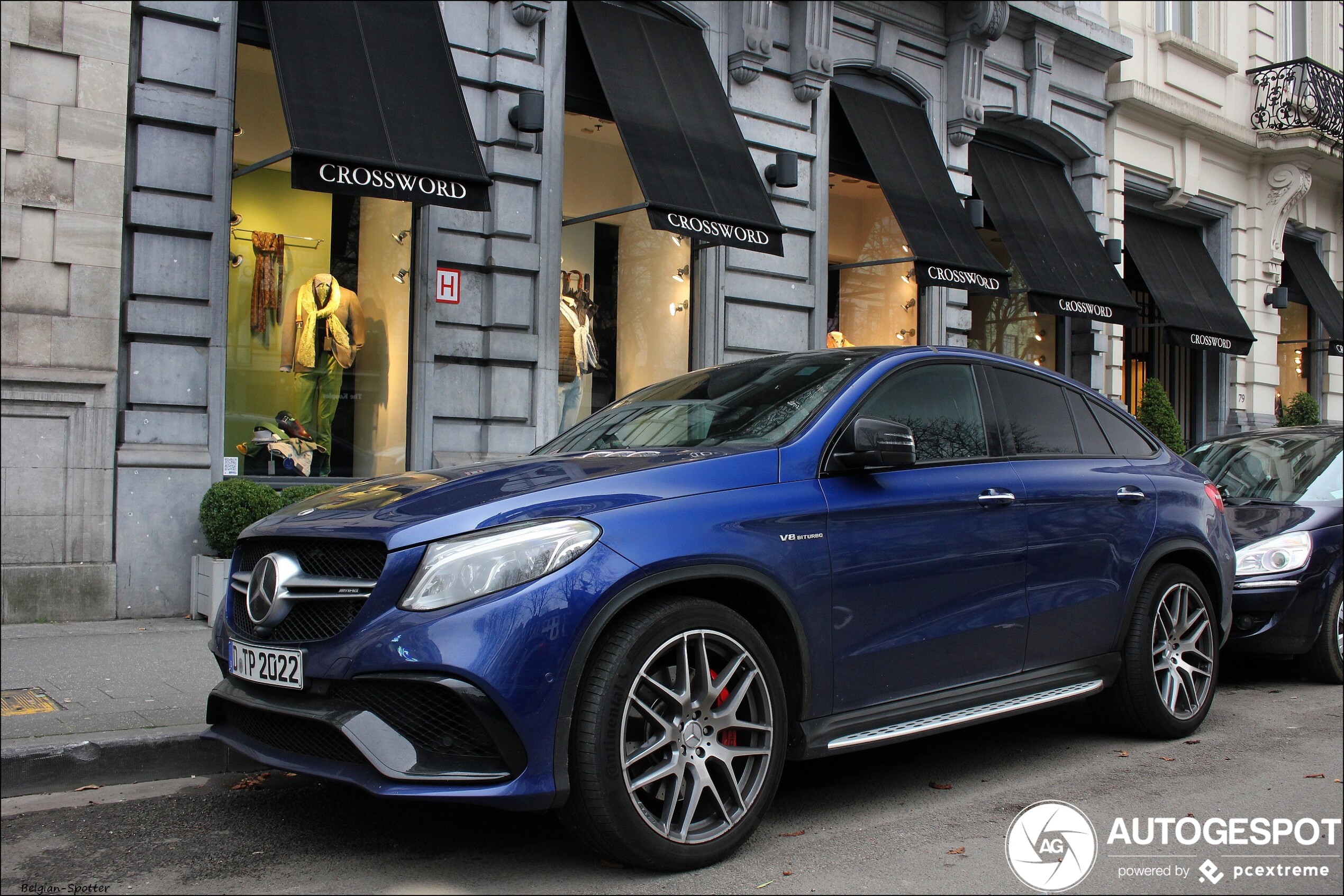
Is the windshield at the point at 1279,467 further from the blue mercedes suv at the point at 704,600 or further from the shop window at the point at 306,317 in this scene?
the shop window at the point at 306,317

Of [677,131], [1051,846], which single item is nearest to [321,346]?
[677,131]

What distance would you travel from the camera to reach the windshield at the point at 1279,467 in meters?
7.79

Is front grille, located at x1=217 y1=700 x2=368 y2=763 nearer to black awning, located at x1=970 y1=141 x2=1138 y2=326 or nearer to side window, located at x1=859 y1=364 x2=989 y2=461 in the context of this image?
side window, located at x1=859 y1=364 x2=989 y2=461

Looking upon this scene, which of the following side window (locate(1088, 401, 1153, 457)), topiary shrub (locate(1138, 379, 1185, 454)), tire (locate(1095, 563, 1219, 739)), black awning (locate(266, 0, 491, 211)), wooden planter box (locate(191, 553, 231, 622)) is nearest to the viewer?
tire (locate(1095, 563, 1219, 739))

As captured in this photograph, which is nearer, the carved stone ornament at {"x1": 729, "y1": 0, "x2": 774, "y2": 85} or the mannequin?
the mannequin

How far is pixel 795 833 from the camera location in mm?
4184

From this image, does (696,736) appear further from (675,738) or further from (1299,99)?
(1299,99)

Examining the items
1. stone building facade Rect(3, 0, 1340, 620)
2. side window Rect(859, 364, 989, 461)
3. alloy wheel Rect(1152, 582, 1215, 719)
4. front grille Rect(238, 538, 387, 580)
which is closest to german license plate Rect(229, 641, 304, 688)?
front grille Rect(238, 538, 387, 580)

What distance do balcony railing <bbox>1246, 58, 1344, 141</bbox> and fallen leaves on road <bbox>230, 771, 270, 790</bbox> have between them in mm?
21167

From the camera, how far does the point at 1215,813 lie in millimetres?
4418

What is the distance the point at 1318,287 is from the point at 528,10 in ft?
60.2

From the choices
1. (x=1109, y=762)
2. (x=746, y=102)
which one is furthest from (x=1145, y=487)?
(x=746, y=102)

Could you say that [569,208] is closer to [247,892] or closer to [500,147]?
[500,147]

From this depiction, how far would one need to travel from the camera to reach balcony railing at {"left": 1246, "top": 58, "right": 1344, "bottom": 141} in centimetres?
2050
